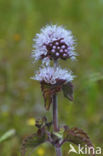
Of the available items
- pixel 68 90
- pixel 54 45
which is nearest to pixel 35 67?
pixel 68 90

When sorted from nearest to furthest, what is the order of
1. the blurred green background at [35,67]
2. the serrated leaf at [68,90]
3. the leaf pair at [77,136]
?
the leaf pair at [77,136] < the serrated leaf at [68,90] < the blurred green background at [35,67]

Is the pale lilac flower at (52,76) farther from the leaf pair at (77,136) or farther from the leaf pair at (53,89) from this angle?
the leaf pair at (77,136)

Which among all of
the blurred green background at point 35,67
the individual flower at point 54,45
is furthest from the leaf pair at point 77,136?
the blurred green background at point 35,67

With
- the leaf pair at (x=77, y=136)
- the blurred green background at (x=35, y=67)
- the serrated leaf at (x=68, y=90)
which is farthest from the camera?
the blurred green background at (x=35, y=67)

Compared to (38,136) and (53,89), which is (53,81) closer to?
(53,89)

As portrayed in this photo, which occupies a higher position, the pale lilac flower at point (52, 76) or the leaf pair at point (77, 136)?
the pale lilac flower at point (52, 76)

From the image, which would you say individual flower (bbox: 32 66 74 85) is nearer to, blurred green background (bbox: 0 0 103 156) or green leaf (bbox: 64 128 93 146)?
green leaf (bbox: 64 128 93 146)


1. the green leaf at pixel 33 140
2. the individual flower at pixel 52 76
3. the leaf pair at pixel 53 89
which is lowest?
the green leaf at pixel 33 140

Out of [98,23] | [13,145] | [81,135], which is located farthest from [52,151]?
[98,23]
